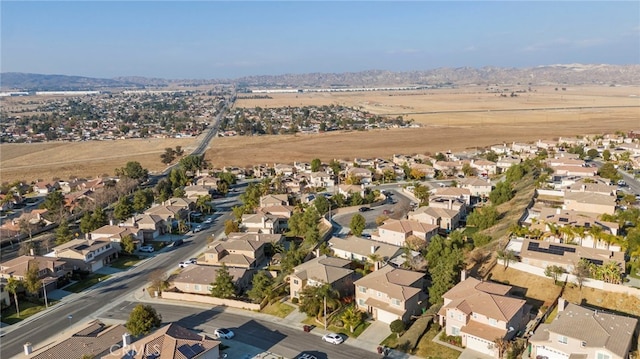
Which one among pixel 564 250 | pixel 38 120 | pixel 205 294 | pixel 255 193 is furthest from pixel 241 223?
pixel 38 120

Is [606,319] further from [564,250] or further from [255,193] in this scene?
[255,193]

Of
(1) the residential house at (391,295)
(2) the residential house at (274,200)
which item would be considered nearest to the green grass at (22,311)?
(1) the residential house at (391,295)

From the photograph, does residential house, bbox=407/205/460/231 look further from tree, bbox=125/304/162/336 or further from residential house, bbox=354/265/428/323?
tree, bbox=125/304/162/336

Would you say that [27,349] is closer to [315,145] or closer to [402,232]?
[402,232]

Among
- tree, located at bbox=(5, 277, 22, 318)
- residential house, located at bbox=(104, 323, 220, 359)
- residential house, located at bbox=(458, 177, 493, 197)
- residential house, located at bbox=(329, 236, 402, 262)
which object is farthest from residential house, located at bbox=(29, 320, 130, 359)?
residential house, located at bbox=(458, 177, 493, 197)

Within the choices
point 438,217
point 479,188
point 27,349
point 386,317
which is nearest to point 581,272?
point 386,317
